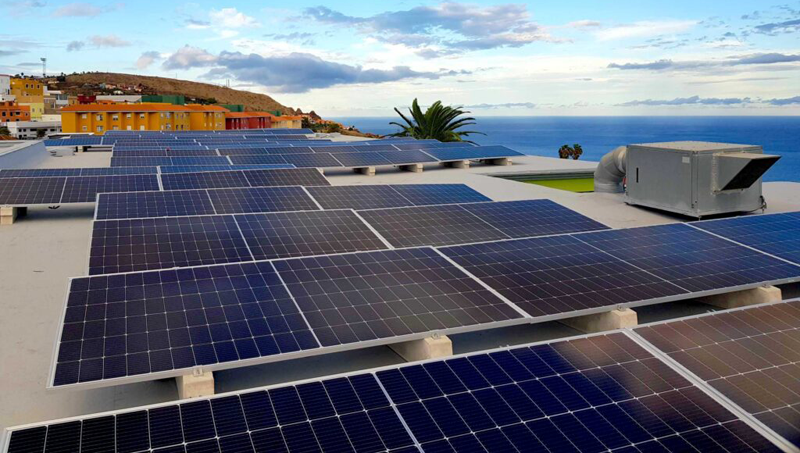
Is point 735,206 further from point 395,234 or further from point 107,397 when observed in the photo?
point 107,397

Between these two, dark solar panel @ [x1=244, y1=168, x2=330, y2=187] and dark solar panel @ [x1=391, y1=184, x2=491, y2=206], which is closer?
dark solar panel @ [x1=391, y1=184, x2=491, y2=206]

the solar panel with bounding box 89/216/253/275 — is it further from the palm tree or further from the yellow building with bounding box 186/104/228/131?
the yellow building with bounding box 186/104/228/131

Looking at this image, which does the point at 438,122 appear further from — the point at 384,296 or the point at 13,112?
the point at 13,112

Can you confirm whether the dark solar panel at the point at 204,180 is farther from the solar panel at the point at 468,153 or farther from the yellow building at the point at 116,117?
the yellow building at the point at 116,117

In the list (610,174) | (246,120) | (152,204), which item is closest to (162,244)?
(152,204)

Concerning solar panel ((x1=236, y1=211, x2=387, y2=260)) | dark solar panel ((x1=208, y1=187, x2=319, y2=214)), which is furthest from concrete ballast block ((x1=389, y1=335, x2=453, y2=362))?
dark solar panel ((x1=208, y1=187, x2=319, y2=214))

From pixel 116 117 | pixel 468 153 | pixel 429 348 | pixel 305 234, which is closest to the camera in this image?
pixel 429 348

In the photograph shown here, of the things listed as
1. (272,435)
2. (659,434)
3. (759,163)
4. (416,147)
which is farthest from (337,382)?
(416,147)
